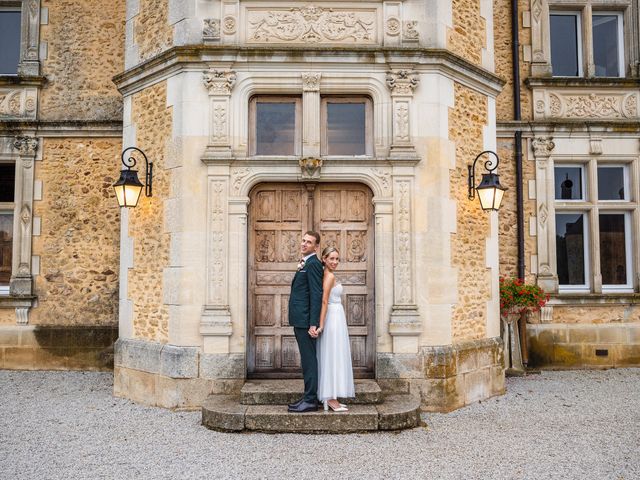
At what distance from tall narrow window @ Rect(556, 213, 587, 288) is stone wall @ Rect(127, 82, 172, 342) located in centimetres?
658

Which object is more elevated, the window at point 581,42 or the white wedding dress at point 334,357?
the window at point 581,42

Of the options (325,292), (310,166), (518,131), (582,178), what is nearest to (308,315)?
(325,292)

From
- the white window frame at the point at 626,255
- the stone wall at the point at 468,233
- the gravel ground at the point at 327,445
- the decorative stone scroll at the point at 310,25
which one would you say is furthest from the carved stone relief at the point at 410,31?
the white window frame at the point at 626,255

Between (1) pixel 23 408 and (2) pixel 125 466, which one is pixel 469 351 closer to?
(2) pixel 125 466

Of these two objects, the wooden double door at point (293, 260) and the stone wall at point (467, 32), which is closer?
the wooden double door at point (293, 260)

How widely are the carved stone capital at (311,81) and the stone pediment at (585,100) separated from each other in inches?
172

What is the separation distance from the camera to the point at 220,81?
21.2ft

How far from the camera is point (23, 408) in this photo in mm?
6316

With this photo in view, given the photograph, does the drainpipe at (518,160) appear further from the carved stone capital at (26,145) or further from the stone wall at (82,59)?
the carved stone capital at (26,145)

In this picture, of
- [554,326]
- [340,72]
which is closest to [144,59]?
[340,72]

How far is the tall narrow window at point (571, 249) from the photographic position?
891 cm

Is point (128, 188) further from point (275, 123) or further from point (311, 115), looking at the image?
point (311, 115)

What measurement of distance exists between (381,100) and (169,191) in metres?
2.95

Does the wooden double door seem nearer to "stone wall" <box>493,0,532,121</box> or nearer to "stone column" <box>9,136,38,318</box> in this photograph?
"stone wall" <box>493,0,532,121</box>
